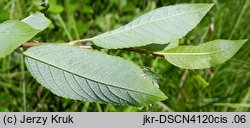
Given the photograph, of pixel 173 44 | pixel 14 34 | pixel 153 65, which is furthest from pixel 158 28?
pixel 153 65

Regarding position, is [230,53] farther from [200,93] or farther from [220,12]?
[220,12]

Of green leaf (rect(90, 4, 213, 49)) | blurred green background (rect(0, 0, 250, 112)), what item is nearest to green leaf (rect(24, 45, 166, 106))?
green leaf (rect(90, 4, 213, 49))

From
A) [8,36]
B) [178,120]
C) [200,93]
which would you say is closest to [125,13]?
[200,93]

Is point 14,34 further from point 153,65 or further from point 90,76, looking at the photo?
point 153,65

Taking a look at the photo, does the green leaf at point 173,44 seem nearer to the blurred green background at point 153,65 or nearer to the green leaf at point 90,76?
the green leaf at point 90,76

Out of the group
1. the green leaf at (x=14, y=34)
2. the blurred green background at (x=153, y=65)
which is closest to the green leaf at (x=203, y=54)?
the green leaf at (x=14, y=34)

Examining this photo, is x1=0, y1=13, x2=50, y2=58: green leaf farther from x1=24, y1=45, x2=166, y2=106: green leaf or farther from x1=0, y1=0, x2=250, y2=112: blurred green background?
x1=0, y1=0, x2=250, y2=112: blurred green background

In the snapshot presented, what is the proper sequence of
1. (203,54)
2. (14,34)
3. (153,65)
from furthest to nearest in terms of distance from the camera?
(153,65)
(203,54)
(14,34)
